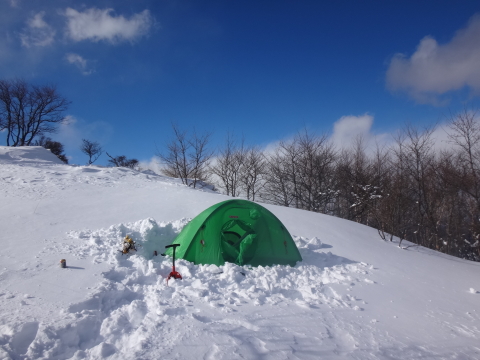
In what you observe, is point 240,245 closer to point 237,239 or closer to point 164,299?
point 237,239

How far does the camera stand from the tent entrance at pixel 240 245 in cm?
544

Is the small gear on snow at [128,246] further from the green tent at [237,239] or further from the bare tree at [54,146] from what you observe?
the bare tree at [54,146]

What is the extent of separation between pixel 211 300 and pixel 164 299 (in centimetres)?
68

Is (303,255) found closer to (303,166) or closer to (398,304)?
(398,304)

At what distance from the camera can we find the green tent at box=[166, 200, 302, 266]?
5.39 m

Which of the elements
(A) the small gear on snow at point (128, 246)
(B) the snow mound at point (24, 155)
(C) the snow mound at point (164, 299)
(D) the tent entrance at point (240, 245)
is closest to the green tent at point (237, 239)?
(D) the tent entrance at point (240, 245)

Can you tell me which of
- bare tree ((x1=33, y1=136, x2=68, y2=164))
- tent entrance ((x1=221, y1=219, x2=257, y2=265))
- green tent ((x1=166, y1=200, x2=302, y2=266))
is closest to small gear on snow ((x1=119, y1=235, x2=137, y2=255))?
green tent ((x1=166, y1=200, x2=302, y2=266))

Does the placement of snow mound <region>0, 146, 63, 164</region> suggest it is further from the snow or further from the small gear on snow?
the small gear on snow

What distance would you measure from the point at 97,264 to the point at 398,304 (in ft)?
16.7

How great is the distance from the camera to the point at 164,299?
3756 millimetres

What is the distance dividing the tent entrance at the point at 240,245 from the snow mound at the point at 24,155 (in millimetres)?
13760

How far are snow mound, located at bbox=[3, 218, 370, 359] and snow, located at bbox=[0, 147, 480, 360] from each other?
18 mm

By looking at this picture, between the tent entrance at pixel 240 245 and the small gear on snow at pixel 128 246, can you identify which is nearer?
the small gear on snow at pixel 128 246

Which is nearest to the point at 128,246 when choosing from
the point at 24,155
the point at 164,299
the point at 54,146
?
the point at 164,299
